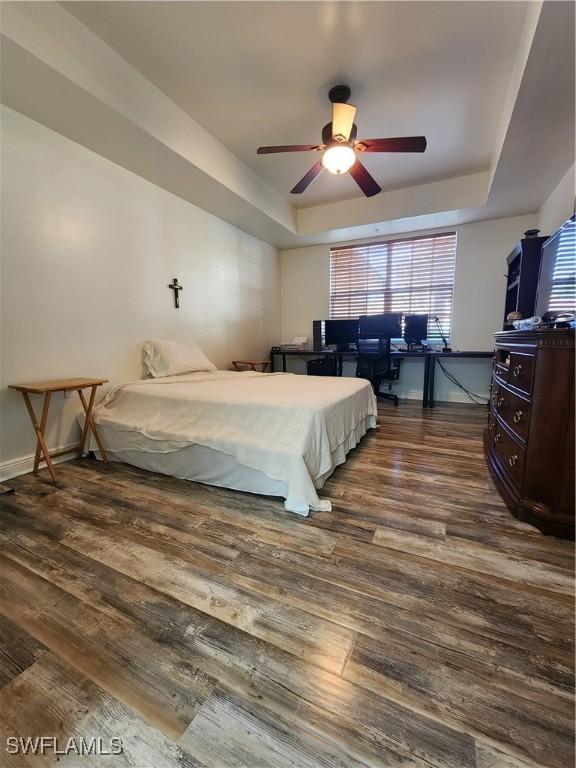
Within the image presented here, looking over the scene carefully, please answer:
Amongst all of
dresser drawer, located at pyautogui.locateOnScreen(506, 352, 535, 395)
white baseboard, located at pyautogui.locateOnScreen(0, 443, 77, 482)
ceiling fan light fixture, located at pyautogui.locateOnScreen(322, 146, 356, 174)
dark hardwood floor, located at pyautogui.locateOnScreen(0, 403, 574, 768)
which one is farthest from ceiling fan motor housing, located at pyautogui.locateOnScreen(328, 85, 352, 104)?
white baseboard, located at pyautogui.locateOnScreen(0, 443, 77, 482)

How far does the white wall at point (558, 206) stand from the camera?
2.70 m

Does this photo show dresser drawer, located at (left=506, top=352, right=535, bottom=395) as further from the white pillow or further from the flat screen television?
the white pillow

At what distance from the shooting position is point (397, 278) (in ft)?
15.6

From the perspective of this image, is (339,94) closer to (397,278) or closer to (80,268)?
(80,268)

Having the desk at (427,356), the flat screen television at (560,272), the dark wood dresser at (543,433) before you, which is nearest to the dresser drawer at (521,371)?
the dark wood dresser at (543,433)

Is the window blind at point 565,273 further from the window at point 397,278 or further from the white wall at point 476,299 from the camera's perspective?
the window at point 397,278

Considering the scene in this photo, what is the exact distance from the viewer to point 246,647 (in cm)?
102

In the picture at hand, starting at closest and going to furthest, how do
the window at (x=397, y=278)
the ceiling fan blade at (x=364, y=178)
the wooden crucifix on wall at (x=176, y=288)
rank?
the ceiling fan blade at (x=364, y=178), the wooden crucifix on wall at (x=176, y=288), the window at (x=397, y=278)

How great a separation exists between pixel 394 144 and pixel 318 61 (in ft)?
2.50

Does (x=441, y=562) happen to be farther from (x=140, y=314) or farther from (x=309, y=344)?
(x=309, y=344)

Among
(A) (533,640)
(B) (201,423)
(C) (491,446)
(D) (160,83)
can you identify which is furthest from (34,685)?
(D) (160,83)

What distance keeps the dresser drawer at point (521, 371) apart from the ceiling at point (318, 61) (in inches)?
79.5

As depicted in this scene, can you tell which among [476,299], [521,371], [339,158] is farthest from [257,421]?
[476,299]

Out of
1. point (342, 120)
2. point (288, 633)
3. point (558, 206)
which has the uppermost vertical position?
point (342, 120)
